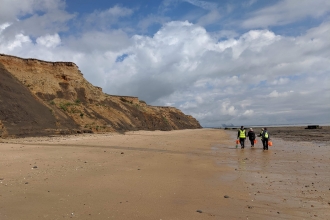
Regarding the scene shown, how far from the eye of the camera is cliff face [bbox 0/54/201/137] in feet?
81.8

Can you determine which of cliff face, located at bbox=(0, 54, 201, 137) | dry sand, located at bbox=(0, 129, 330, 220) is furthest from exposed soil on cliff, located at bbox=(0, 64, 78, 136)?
dry sand, located at bbox=(0, 129, 330, 220)

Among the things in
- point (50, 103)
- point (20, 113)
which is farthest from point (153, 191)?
point (50, 103)

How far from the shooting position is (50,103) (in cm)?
3572

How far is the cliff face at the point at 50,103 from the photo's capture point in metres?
24.9

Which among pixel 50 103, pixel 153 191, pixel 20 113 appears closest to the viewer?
pixel 153 191

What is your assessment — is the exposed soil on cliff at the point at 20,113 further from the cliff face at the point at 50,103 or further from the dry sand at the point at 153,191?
the dry sand at the point at 153,191

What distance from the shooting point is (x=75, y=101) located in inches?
1636

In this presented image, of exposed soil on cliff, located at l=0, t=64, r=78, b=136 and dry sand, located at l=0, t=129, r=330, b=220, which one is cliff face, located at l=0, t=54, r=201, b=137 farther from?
Result: dry sand, located at l=0, t=129, r=330, b=220

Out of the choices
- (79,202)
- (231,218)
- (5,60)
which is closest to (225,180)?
(231,218)

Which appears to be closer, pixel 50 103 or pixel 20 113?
pixel 20 113

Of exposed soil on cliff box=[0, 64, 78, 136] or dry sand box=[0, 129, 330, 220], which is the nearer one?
dry sand box=[0, 129, 330, 220]

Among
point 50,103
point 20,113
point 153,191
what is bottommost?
point 153,191

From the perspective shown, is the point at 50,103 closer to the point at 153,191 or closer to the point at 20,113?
the point at 20,113

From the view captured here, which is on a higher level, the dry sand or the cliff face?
the cliff face
